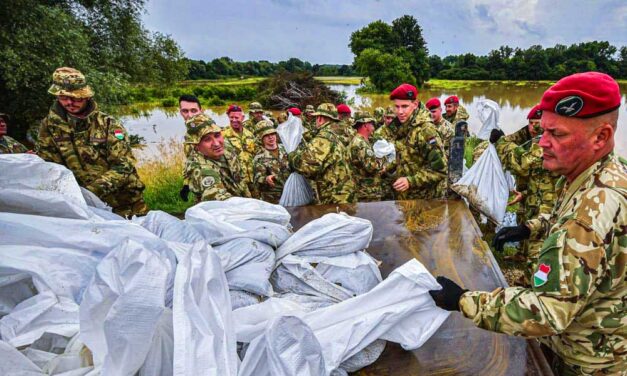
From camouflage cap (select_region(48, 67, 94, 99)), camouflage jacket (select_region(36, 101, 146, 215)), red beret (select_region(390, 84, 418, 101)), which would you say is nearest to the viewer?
camouflage cap (select_region(48, 67, 94, 99))

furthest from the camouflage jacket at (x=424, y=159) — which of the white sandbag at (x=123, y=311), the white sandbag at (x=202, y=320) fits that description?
the white sandbag at (x=123, y=311)

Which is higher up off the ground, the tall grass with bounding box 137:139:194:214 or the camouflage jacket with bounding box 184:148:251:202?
the camouflage jacket with bounding box 184:148:251:202

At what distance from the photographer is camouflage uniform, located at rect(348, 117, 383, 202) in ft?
15.4

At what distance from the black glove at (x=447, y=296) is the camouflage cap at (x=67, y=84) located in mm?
3489

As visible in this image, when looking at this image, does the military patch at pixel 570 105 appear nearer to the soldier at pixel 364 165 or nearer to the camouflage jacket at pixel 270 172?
the soldier at pixel 364 165

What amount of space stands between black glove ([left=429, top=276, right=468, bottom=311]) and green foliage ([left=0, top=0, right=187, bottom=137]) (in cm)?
831

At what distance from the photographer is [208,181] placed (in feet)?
9.05

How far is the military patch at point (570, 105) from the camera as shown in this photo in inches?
51.3

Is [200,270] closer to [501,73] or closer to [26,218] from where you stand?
[26,218]

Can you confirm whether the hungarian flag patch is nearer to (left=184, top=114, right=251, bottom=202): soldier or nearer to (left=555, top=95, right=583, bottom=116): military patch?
(left=555, top=95, right=583, bottom=116): military patch

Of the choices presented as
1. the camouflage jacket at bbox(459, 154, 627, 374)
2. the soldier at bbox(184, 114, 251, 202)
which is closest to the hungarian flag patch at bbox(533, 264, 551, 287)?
the camouflage jacket at bbox(459, 154, 627, 374)

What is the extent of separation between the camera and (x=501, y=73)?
1433 inches

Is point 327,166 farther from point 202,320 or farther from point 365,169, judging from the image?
point 202,320

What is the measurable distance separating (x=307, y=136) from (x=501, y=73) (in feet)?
119
